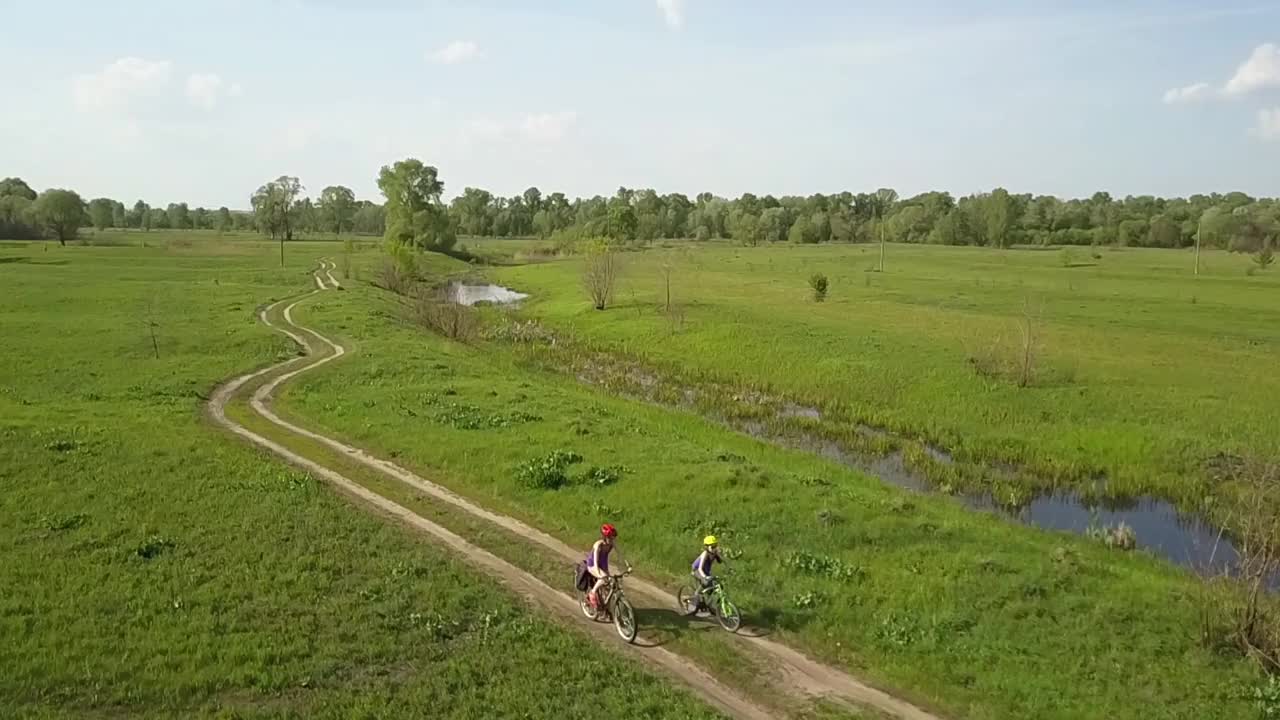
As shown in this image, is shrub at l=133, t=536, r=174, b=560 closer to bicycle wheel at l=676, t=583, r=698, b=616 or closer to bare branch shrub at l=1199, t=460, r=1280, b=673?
bicycle wheel at l=676, t=583, r=698, b=616

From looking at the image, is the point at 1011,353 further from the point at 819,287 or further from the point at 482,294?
the point at 482,294

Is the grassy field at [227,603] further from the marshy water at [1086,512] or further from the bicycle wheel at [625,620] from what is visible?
the marshy water at [1086,512]

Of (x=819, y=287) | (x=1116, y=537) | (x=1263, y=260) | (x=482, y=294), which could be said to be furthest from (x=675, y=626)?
(x=1263, y=260)

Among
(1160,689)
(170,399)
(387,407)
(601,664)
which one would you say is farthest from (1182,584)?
(170,399)

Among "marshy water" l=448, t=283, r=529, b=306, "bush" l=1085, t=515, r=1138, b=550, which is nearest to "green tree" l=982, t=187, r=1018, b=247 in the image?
"marshy water" l=448, t=283, r=529, b=306

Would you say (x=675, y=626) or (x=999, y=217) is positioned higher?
(x=999, y=217)

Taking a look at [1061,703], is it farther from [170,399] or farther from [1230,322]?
[1230,322]
